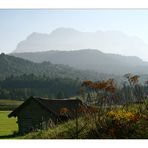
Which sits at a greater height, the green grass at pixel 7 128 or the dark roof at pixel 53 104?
the dark roof at pixel 53 104

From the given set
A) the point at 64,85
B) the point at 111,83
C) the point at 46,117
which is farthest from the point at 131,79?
the point at 64,85

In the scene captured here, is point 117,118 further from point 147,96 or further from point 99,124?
point 147,96

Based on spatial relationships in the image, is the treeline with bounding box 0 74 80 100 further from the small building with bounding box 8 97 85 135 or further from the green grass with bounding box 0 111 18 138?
the small building with bounding box 8 97 85 135

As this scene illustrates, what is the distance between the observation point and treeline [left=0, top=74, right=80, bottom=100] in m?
97.5

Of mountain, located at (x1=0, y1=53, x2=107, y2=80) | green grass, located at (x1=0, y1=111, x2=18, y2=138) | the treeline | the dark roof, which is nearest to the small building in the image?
the dark roof

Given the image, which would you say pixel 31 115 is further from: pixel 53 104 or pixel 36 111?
pixel 53 104

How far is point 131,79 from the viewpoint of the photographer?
1064 cm

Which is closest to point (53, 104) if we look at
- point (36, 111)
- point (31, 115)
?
point (36, 111)

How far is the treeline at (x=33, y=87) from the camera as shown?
320 feet

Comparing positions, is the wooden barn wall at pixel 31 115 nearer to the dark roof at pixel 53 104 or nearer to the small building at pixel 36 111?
the small building at pixel 36 111

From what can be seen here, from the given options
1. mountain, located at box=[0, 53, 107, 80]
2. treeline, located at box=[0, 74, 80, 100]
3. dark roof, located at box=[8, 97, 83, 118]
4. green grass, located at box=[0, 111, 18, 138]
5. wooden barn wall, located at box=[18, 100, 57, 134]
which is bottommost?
green grass, located at box=[0, 111, 18, 138]

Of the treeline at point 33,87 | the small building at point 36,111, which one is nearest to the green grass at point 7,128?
the small building at point 36,111

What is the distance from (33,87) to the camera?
113000 mm
